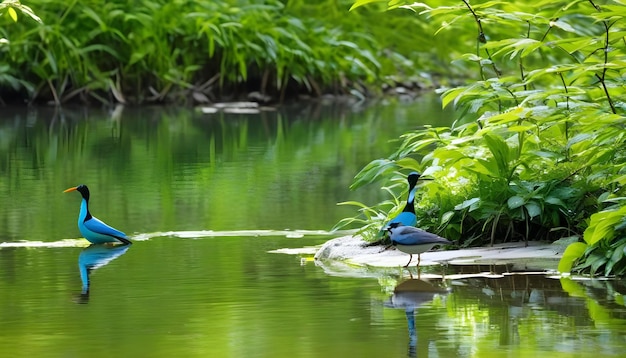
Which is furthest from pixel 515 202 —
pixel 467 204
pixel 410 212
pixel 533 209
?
pixel 410 212

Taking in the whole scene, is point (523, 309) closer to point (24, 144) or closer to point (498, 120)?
point (498, 120)

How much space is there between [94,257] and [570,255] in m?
2.48

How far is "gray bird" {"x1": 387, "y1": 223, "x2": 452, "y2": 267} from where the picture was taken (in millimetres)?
6512

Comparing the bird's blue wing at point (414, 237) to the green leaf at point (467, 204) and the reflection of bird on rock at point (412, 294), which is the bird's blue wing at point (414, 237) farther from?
the green leaf at point (467, 204)

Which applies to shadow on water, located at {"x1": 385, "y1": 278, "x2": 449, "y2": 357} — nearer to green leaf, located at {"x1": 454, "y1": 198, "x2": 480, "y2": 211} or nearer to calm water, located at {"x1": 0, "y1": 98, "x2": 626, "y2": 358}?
calm water, located at {"x1": 0, "y1": 98, "x2": 626, "y2": 358}

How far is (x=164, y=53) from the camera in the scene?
21.8 meters

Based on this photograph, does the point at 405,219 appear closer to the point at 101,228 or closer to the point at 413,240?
the point at 413,240

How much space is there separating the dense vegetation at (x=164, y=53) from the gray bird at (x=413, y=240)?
14.4m

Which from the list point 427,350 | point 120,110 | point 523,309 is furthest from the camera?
point 120,110

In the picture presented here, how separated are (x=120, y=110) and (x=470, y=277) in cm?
1470

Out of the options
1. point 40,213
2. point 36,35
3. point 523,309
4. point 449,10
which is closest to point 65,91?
point 36,35

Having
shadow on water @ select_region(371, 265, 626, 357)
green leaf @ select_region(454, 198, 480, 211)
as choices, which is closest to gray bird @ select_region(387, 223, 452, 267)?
shadow on water @ select_region(371, 265, 626, 357)

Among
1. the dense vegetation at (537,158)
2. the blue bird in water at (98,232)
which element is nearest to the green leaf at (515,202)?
the dense vegetation at (537,158)

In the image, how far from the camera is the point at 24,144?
15.2m
